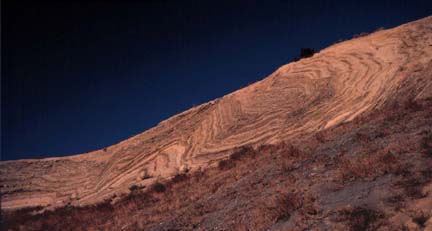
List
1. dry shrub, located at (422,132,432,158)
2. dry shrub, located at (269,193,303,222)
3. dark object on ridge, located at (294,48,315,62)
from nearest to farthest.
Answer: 1. dry shrub, located at (269,193,303,222)
2. dry shrub, located at (422,132,432,158)
3. dark object on ridge, located at (294,48,315,62)

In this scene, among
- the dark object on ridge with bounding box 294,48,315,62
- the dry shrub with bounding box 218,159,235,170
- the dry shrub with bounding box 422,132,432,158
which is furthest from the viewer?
the dark object on ridge with bounding box 294,48,315,62

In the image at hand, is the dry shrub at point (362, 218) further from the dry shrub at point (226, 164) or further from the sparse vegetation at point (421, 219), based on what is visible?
the dry shrub at point (226, 164)

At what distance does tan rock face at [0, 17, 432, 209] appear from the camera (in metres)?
19.5

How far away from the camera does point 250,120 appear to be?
23.2 m

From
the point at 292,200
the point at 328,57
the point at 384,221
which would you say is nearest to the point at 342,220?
the point at 384,221

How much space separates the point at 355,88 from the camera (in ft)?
67.0

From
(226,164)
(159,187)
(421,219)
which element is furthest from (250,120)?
(421,219)

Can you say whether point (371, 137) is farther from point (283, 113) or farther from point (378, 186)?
point (283, 113)

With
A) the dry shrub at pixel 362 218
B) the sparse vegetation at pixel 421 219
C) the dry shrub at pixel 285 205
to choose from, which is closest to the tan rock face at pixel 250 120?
the dry shrub at pixel 285 205

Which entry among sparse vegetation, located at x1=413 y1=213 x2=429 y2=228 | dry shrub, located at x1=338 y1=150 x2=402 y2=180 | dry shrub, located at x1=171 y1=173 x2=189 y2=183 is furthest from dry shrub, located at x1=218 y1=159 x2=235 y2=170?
sparse vegetation, located at x1=413 y1=213 x2=429 y2=228

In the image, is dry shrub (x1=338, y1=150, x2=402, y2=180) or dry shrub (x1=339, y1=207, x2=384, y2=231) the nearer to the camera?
dry shrub (x1=339, y1=207, x2=384, y2=231)

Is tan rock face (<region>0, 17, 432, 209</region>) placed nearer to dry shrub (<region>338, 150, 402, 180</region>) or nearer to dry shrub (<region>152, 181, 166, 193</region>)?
dry shrub (<region>152, 181, 166, 193</region>)

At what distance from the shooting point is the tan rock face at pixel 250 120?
19.5 m

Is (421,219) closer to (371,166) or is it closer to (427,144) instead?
(371,166)
